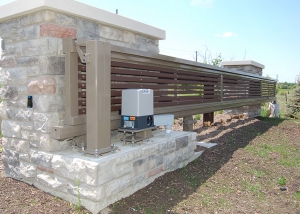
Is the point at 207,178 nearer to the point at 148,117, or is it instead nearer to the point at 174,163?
the point at 174,163

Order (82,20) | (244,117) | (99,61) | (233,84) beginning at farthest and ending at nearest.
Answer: (244,117) → (233,84) → (82,20) → (99,61)

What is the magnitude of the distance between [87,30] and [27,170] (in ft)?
5.85

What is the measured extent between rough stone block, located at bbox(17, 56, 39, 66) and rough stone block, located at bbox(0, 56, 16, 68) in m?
0.13

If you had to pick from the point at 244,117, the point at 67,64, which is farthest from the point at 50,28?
the point at 244,117

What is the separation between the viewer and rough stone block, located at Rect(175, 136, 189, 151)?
3.87 meters

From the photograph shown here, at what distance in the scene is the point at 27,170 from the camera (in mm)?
3258

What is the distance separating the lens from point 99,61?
284cm

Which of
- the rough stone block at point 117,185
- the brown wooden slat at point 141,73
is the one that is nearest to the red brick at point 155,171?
the rough stone block at point 117,185

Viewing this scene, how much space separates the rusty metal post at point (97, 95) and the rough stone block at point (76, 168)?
193 mm

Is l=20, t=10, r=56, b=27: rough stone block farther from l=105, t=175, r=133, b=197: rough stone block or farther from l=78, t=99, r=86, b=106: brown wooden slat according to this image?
l=105, t=175, r=133, b=197: rough stone block

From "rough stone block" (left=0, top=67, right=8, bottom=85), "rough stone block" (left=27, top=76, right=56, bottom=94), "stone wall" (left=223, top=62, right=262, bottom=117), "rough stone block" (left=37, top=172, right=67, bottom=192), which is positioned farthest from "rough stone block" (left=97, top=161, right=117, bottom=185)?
"stone wall" (left=223, top=62, right=262, bottom=117)

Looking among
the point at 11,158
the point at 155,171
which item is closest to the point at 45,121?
the point at 11,158

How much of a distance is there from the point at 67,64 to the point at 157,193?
1.72m

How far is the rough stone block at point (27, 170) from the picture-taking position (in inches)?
126
